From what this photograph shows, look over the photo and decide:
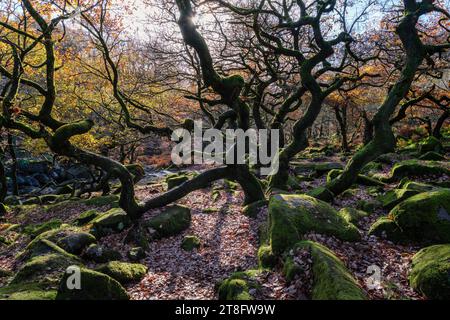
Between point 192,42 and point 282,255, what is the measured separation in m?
6.43

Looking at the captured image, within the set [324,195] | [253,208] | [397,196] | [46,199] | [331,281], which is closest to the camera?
[331,281]

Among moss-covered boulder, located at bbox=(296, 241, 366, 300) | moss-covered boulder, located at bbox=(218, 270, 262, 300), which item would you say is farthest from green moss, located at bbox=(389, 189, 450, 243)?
moss-covered boulder, located at bbox=(218, 270, 262, 300)

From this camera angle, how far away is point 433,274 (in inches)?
198

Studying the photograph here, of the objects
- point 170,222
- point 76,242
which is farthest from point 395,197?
point 76,242

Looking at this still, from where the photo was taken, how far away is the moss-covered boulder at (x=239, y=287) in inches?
206

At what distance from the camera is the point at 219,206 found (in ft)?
44.0

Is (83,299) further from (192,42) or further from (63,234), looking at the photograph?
(192,42)

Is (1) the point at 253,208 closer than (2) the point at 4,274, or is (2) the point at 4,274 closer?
(2) the point at 4,274

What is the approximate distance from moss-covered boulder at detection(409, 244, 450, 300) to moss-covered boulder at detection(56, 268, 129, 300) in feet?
17.2

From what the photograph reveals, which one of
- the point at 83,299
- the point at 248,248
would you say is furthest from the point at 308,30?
the point at 83,299

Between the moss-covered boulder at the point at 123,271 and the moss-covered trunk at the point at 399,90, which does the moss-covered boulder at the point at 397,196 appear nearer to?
the moss-covered trunk at the point at 399,90

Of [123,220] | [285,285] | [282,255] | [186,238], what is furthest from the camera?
[123,220]

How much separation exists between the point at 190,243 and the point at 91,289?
425cm

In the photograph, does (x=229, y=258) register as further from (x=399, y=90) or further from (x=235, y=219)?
(x=399, y=90)
